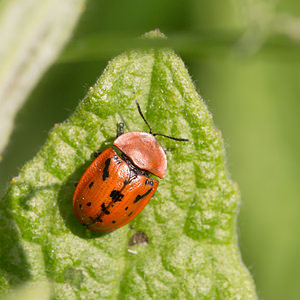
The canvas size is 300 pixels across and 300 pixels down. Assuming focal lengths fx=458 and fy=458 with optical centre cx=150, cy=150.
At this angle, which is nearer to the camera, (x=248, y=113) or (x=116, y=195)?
(x=116, y=195)

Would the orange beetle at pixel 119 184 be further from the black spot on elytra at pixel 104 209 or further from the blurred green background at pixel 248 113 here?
the blurred green background at pixel 248 113

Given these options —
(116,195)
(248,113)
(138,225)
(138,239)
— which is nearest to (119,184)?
(116,195)

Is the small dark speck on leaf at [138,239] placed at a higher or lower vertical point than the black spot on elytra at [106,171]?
lower

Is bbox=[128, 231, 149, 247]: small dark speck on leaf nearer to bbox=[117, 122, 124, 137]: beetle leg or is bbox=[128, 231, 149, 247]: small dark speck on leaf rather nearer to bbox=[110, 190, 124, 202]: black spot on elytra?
bbox=[110, 190, 124, 202]: black spot on elytra

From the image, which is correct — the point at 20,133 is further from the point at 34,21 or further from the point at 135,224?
the point at 135,224

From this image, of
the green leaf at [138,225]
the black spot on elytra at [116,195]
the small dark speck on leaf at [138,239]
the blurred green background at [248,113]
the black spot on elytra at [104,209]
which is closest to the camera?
the green leaf at [138,225]

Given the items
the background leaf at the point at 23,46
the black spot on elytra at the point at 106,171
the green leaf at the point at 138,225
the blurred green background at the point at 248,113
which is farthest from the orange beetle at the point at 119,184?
the blurred green background at the point at 248,113

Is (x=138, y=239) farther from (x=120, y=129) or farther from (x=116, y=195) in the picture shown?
(x=120, y=129)
